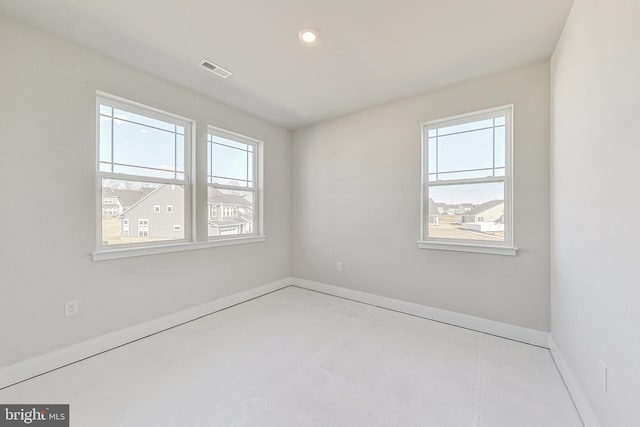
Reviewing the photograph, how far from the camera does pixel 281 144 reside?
4191 mm

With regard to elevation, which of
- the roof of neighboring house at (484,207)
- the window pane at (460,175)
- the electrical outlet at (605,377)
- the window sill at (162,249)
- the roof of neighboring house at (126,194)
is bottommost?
the electrical outlet at (605,377)

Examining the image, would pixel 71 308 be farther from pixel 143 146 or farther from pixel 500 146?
pixel 500 146

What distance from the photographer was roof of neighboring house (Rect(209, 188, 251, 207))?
3.27 metres

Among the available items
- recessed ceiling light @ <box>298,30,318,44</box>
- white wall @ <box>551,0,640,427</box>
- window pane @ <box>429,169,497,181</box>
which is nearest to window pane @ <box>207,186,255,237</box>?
recessed ceiling light @ <box>298,30,318,44</box>

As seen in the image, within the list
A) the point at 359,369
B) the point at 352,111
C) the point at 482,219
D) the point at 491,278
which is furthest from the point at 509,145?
the point at 359,369

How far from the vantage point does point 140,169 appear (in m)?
2.63

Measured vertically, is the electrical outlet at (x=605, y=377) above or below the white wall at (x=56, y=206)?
below

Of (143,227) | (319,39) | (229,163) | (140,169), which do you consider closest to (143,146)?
(140,169)

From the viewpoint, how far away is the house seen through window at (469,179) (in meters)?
2.64

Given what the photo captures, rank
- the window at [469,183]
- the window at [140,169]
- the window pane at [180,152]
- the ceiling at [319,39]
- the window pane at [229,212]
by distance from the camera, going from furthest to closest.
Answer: the window pane at [229,212]
the window pane at [180,152]
the window at [469,183]
the window at [140,169]
the ceiling at [319,39]

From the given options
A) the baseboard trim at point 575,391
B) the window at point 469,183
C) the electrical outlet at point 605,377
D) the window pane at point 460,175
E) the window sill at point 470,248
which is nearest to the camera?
the electrical outlet at point 605,377

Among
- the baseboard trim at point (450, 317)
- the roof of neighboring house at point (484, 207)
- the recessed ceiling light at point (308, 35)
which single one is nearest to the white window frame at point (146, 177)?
the recessed ceiling light at point (308, 35)

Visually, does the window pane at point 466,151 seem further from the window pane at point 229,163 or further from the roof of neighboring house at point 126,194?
the roof of neighboring house at point 126,194

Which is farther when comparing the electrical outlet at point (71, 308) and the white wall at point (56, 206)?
the electrical outlet at point (71, 308)
